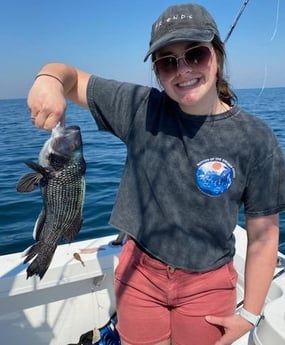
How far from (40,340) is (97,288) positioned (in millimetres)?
646

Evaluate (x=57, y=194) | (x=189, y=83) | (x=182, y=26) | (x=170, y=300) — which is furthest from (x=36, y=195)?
(x=182, y=26)

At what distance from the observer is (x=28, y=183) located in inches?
65.1

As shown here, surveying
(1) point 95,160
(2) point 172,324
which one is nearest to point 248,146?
(2) point 172,324

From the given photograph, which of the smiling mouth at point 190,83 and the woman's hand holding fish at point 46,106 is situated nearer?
the woman's hand holding fish at point 46,106

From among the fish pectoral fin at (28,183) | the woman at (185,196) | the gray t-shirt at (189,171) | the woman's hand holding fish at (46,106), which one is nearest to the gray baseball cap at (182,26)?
the woman at (185,196)

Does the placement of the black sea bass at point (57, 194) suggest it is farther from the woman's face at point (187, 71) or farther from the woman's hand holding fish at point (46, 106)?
the woman's face at point (187, 71)

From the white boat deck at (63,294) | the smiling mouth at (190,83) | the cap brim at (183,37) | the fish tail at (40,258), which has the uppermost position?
the cap brim at (183,37)

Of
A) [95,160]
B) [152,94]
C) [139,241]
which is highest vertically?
[152,94]

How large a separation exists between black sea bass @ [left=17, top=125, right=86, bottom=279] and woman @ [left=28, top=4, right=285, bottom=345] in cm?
33

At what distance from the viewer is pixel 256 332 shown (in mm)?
2145

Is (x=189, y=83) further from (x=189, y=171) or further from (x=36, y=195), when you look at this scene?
(x=36, y=195)

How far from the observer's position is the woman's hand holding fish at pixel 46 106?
5.07 ft

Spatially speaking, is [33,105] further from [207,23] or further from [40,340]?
[40,340]

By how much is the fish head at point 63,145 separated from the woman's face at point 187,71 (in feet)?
1.61
